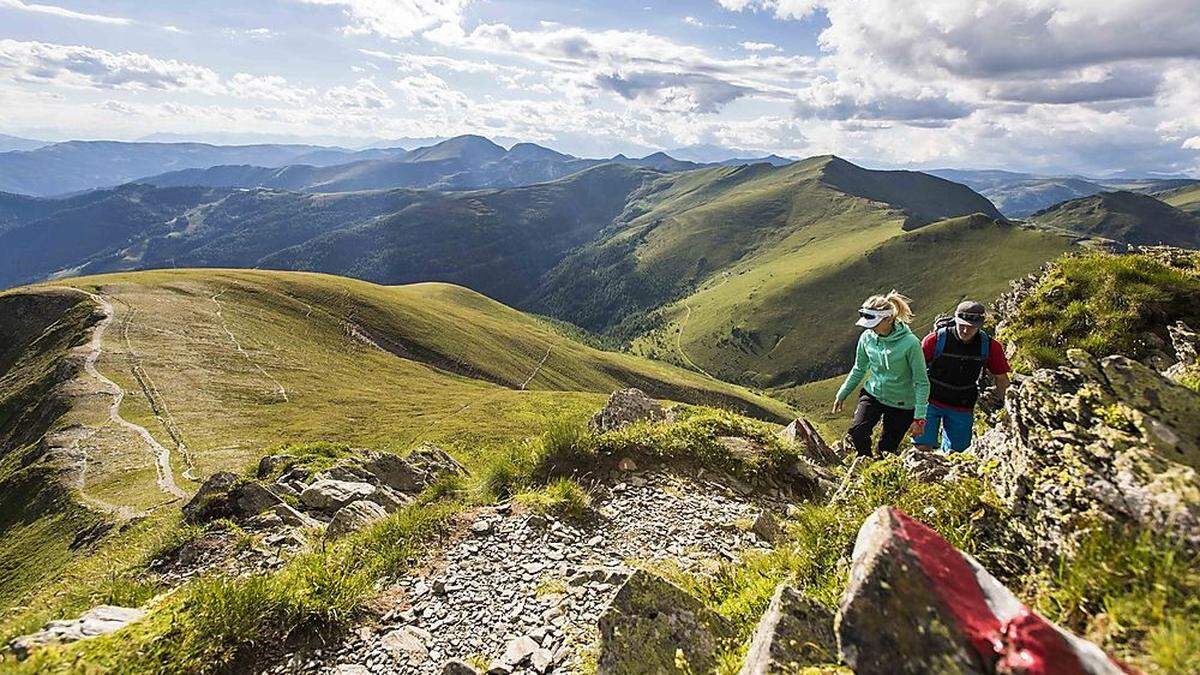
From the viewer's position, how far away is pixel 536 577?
8938mm

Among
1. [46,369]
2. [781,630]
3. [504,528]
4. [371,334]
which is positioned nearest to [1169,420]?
[781,630]

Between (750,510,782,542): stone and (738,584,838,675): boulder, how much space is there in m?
4.95

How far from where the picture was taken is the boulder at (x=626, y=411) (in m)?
18.6

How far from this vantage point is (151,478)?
4244 centimetres

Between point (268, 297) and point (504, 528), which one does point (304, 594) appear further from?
point (268, 297)

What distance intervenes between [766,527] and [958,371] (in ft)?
17.2

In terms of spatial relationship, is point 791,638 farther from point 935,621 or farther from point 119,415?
point 119,415

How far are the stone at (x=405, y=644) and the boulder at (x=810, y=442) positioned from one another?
10.9 m

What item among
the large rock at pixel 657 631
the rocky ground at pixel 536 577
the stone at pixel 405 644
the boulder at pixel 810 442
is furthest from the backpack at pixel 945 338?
the stone at pixel 405 644

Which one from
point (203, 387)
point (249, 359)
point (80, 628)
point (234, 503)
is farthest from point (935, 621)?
point (249, 359)

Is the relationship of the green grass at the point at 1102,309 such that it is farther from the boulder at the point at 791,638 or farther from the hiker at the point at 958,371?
the boulder at the point at 791,638

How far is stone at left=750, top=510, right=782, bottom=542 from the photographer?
10016 millimetres

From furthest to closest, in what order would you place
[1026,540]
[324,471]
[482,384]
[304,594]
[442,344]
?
1. [442,344]
2. [482,384]
3. [324,471]
4. [304,594]
5. [1026,540]

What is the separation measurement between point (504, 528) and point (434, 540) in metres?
1.27
